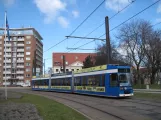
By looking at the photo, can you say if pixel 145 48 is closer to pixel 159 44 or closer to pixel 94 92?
pixel 159 44

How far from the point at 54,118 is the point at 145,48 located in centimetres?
4186

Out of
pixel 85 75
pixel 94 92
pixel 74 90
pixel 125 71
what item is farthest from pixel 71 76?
pixel 125 71

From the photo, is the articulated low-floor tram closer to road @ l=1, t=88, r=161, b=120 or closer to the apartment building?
road @ l=1, t=88, r=161, b=120

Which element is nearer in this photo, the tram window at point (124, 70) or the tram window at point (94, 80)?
the tram window at point (124, 70)

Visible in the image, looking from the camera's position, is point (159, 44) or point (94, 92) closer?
point (94, 92)

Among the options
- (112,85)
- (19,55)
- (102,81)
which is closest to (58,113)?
(112,85)

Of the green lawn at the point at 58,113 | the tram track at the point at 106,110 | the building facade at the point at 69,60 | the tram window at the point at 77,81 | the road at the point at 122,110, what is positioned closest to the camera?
the green lawn at the point at 58,113

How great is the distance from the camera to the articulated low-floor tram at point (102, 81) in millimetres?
21938

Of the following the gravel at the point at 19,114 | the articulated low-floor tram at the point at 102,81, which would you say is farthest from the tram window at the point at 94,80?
the gravel at the point at 19,114

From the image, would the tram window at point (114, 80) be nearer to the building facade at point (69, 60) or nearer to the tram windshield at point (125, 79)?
the tram windshield at point (125, 79)

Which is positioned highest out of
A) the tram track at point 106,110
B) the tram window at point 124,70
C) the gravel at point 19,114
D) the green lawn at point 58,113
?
the tram window at point 124,70

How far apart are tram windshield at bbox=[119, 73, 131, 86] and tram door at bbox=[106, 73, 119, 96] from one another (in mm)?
434

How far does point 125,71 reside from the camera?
886 inches

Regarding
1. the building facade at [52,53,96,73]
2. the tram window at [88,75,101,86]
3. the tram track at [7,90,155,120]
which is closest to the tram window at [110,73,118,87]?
the tram window at [88,75,101,86]
